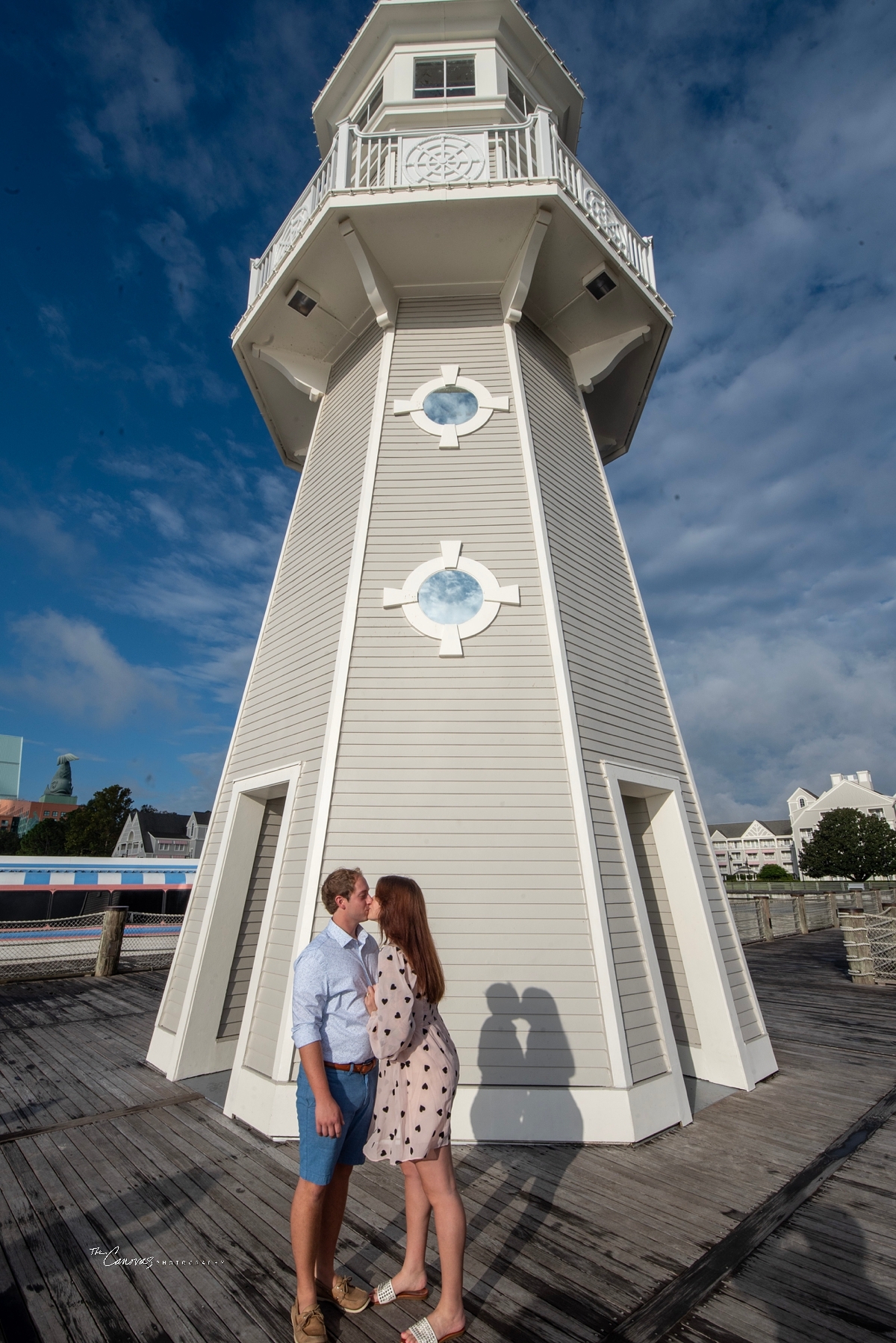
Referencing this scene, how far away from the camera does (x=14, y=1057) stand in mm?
6598

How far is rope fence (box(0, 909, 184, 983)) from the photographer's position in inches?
508

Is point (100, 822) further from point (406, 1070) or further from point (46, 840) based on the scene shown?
point (406, 1070)

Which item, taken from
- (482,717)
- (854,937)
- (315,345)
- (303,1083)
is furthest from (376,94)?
(854,937)

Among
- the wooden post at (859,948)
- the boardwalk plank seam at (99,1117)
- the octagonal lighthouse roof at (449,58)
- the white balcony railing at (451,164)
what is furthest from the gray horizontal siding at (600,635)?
the wooden post at (859,948)

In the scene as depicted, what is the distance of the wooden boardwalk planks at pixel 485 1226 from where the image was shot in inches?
105

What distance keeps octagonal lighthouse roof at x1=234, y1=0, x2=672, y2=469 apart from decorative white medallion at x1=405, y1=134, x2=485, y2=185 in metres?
0.02

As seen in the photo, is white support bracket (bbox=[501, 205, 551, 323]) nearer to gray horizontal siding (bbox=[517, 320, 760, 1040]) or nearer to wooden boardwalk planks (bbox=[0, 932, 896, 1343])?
gray horizontal siding (bbox=[517, 320, 760, 1040])

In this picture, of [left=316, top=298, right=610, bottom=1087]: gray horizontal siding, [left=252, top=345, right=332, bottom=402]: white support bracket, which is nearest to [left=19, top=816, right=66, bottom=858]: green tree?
[left=252, top=345, right=332, bottom=402]: white support bracket

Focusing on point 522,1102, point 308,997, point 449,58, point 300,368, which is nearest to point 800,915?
point 522,1102

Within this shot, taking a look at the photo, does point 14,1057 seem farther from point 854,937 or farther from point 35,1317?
point 854,937

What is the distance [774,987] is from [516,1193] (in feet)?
29.6

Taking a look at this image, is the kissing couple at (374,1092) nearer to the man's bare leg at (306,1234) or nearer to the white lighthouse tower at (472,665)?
the man's bare leg at (306,1234)

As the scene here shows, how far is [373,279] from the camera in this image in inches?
283

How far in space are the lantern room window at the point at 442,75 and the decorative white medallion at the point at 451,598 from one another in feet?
25.2
